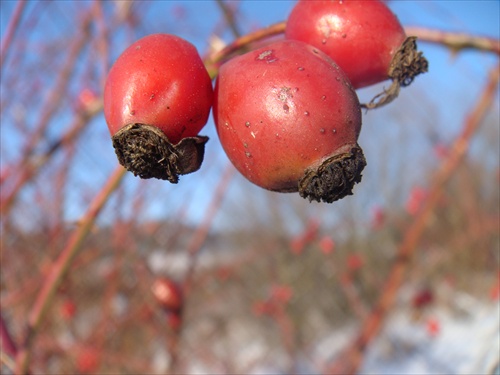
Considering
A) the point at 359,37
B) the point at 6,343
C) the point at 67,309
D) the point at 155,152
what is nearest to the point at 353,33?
the point at 359,37

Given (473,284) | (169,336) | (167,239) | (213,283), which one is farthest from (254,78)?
(473,284)

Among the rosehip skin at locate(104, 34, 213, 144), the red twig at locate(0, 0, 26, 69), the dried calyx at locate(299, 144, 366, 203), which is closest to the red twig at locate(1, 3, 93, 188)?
the red twig at locate(0, 0, 26, 69)

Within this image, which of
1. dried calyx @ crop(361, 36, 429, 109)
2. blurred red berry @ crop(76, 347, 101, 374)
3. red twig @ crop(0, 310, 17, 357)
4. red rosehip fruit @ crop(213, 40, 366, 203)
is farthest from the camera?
blurred red berry @ crop(76, 347, 101, 374)

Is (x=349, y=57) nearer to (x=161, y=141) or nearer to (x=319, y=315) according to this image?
(x=161, y=141)

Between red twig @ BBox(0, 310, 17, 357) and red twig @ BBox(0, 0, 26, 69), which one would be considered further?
red twig @ BBox(0, 0, 26, 69)

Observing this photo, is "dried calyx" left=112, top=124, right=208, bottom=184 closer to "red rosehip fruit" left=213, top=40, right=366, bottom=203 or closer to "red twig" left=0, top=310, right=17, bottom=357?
"red rosehip fruit" left=213, top=40, right=366, bottom=203

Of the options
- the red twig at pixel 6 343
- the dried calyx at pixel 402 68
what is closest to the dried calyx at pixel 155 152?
the dried calyx at pixel 402 68

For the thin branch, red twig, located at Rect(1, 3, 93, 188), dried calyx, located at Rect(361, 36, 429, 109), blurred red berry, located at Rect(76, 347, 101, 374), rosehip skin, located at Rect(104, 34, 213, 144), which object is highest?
rosehip skin, located at Rect(104, 34, 213, 144)

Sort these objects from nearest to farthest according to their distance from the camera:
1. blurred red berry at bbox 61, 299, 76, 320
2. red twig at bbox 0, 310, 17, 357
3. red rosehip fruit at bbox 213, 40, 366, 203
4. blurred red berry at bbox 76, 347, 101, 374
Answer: red rosehip fruit at bbox 213, 40, 366, 203, red twig at bbox 0, 310, 17, 357, blurred red berry at bbox 76, 347, 101, 374, blurred red berry at bbox 61, 299, 76, 320

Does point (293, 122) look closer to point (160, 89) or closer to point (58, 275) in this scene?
point (160, 89)
